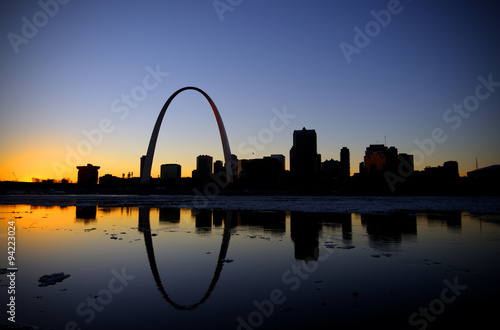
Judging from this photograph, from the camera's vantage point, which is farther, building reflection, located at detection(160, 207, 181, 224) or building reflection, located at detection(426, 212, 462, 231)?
building reflection, located at detection(160, 207, 181, 224)

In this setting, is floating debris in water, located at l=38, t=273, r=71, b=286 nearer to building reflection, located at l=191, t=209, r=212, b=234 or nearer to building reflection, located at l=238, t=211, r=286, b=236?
building reflection, located at l=191, t=209, r=212, b=234

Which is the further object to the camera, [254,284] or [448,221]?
[448,221]

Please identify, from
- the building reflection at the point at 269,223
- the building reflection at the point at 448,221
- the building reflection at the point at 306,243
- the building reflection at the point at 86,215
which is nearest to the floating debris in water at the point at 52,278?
the building reflection at the point at 306,243

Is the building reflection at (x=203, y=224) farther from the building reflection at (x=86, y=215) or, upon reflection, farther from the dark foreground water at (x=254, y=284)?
A: the building reflection at (x=86, y=215)

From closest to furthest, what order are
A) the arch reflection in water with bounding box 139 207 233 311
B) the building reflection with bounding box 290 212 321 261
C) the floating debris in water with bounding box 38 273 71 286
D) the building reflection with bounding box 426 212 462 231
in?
1. the arch reflection in water with bounding box 139 207 233 311
2. the floating debris in water with bounding box 38 273 71 286
3. the building reflection with bounding box 290 212 321 261
4. the building reflection with bounding box 426 212 462 231

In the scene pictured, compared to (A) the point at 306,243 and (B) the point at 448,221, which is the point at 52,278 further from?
(B) the point at 448,221

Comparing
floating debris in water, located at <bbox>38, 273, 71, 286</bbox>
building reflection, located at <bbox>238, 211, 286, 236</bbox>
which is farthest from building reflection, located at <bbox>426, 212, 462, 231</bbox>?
floating debris in water, located at <bbox>38, 273, 71, 286</bbox>

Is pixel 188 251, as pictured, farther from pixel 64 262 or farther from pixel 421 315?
pixel 421 315

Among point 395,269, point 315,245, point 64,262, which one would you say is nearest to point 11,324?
point 64,262

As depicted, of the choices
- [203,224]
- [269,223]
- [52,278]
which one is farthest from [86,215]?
[52,278]
